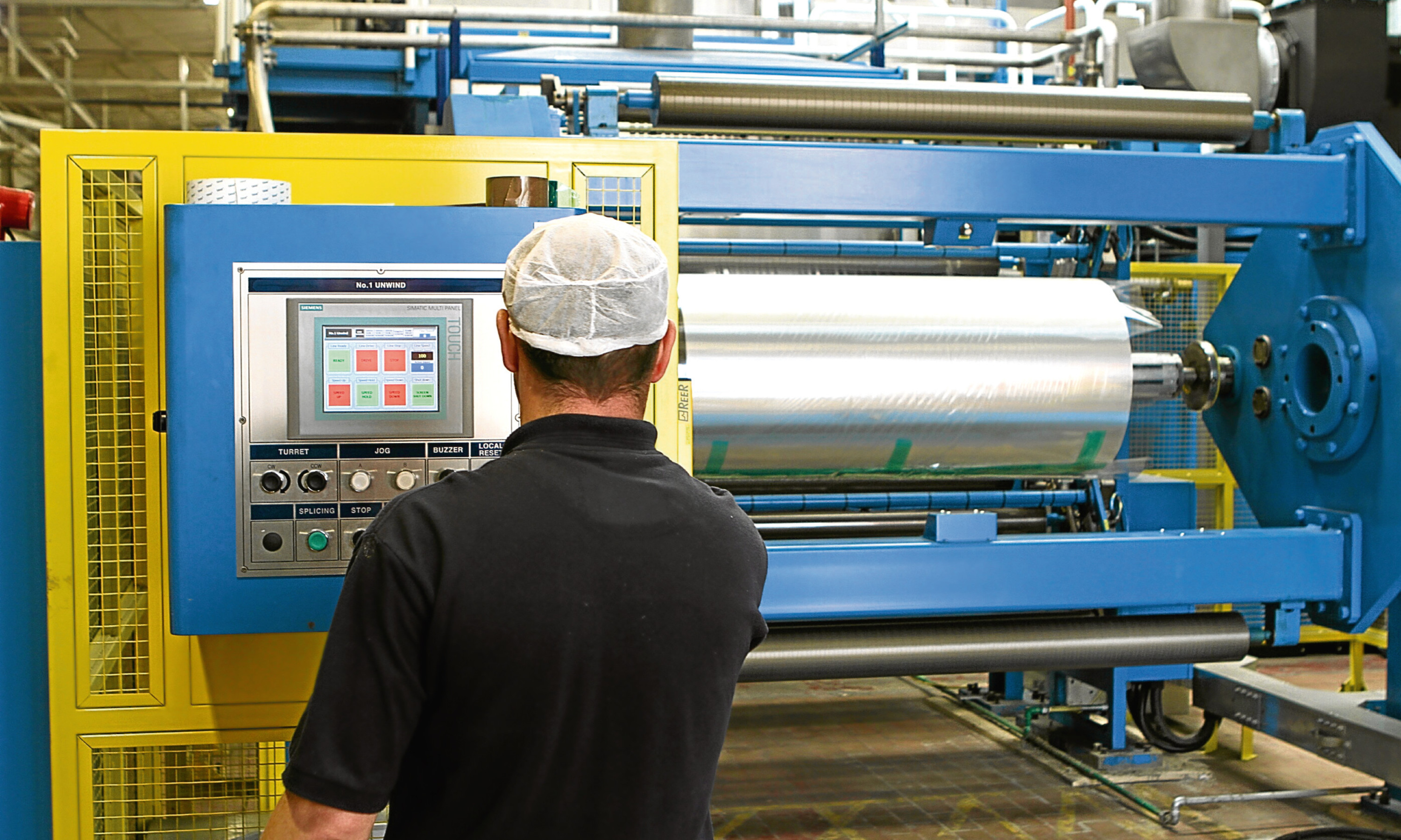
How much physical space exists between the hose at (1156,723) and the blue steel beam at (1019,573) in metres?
1.73

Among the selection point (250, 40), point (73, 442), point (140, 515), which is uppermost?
point (250, 40)

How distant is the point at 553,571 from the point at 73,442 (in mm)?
1241

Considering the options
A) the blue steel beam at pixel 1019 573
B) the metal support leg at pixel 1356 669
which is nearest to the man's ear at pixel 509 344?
the blue steel beam at pixel 1019 573

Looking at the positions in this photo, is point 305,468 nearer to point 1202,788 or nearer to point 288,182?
point 288,182

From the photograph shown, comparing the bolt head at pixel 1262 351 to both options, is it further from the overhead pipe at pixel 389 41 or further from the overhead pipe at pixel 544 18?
the overhead pipe at pixel 389 41

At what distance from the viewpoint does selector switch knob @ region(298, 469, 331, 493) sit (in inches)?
73.9

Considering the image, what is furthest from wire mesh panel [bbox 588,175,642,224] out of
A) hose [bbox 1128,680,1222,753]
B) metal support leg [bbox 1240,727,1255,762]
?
metal support leg [bbox 1240,727,1255,762]

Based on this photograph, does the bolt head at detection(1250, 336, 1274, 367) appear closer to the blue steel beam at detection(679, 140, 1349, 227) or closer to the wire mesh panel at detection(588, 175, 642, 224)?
the blue steel beam at detection(679, 140, 1349, 227)

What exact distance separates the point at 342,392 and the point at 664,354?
72 centimetres

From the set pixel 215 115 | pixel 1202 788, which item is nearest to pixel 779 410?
pixel 1202 788

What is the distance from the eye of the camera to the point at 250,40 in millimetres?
3141

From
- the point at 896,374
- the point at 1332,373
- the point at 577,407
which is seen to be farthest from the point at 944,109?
the point at 577,407

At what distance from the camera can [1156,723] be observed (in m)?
4.62

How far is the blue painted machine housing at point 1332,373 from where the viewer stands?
3.05 metres
